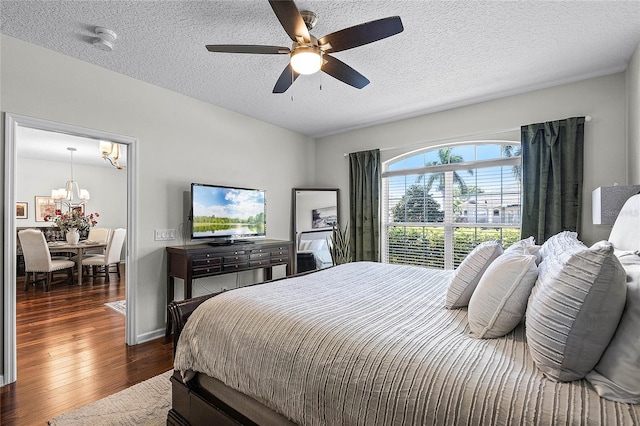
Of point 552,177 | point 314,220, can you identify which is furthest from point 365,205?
point 552,177

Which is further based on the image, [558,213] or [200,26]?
[558,213]

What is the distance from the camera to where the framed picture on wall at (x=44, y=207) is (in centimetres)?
723

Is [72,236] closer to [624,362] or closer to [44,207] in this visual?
[44,207]

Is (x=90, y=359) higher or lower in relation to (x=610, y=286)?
lower

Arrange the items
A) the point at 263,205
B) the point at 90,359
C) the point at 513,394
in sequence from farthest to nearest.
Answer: the point at 263,205
the point at 90,359
the point at 513,394

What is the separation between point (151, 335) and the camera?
128 inches

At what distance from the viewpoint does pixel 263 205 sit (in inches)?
171

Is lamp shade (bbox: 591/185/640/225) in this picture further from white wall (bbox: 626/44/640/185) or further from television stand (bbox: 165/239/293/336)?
television stand (bbox: 165/239/293/336)

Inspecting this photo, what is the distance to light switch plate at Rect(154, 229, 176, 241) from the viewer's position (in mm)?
3350

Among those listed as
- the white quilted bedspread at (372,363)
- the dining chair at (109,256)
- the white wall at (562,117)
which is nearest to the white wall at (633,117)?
the white wall at (562,117)

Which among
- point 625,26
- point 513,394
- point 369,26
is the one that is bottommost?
point 513,394

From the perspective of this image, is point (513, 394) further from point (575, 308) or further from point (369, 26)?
point (369, 26)

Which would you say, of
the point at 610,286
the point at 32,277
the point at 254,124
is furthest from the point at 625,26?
the point at 32,277

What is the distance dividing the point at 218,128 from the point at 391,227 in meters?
2.76
